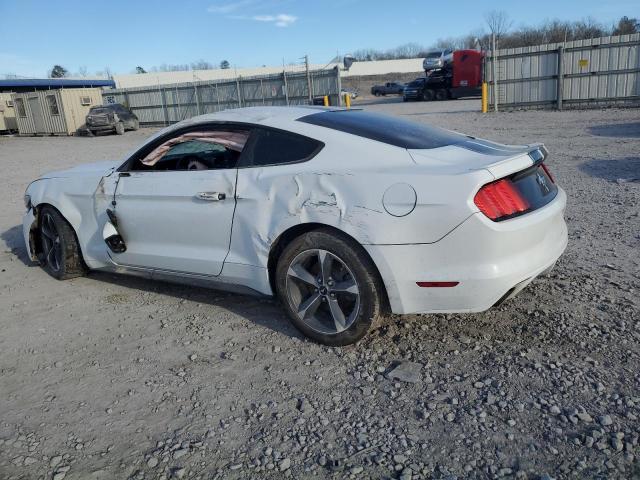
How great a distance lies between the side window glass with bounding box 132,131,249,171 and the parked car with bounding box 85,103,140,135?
25.9 metres

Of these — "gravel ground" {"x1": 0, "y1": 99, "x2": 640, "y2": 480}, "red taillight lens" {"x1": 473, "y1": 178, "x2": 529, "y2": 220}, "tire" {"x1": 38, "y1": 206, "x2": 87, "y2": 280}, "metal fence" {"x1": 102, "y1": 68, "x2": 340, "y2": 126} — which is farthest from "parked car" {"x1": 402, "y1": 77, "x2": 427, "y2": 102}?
"red taillight lens" {"x1": 473, "y1": 178, "x2": 529, "y2": 220}

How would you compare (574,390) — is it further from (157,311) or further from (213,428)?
(157,311)

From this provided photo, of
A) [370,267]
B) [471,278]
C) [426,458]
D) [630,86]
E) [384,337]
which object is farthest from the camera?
[630,86]

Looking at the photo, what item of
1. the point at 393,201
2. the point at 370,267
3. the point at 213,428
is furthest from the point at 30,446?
the point at 393,201

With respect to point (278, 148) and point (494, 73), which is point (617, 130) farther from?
point (278, 148)

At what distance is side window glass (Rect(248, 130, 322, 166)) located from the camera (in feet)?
12.1

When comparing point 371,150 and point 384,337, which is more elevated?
point 371,150

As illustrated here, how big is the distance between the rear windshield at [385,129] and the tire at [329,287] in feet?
2.40

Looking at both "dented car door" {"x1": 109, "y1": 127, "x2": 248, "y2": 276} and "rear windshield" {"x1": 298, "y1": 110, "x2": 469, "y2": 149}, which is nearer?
"rear windshield" {"x1": 298, "y1": 110, "x2": 469, "y2": 149}

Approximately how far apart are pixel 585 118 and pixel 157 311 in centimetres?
1729

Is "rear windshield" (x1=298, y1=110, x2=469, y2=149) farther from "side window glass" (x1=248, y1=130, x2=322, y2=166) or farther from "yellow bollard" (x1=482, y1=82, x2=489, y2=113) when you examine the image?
"yellow bollard" (x1=482, y1=82, x2=489, y2=113)

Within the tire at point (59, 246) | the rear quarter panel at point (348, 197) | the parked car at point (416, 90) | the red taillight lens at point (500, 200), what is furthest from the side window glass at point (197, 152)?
the parked car at point (416, 90)

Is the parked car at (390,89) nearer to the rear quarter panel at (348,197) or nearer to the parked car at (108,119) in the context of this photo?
the parked car at (108,119)

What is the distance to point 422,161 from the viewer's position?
3375 millimetres
